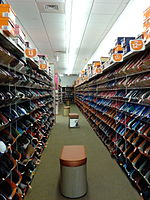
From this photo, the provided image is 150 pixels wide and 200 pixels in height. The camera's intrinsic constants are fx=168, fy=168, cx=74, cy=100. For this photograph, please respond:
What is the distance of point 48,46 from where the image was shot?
9.18 metres

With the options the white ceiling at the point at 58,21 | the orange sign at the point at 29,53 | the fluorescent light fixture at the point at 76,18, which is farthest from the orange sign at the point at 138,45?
the fluorescent light fixture at the point at 76,18

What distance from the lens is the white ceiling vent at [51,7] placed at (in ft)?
15.3

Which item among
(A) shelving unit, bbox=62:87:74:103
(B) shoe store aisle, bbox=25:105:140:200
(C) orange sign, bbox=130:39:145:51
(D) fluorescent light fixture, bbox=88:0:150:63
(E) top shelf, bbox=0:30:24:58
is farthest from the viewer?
(A) shelving unit, bbox=62:87:74:103

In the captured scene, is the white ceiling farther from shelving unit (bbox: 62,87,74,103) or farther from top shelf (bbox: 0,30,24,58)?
shelving unit (bbox: 62,87,74,103)

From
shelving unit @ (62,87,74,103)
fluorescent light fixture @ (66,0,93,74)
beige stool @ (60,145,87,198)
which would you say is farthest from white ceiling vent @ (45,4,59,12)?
shelving unit @ (62,87,74,103)

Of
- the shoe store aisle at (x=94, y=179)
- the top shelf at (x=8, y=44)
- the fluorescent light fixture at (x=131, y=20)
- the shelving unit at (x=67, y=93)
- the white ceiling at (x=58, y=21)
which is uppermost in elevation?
the white ceiling at (x=58, y=21)

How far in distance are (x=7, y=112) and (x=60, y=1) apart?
3.70m

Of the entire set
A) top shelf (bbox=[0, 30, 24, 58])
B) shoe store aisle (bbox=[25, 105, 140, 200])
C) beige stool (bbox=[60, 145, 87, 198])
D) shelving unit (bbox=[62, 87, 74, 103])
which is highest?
top shelf (bbox=[0, 30, 24, 58])

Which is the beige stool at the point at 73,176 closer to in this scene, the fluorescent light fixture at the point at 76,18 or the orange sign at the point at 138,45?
the orange sign at the point at 138,45

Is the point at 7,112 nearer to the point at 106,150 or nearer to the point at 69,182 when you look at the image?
the point at 69,182

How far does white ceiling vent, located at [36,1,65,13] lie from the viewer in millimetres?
4648

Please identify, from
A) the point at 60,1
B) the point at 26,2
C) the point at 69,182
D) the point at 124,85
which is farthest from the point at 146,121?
the point at 26,2

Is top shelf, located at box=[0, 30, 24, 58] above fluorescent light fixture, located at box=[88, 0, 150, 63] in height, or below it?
below

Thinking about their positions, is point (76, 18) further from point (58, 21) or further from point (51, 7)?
point (51, 7)
